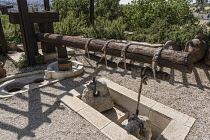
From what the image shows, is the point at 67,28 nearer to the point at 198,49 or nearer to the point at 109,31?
the point at 109,31

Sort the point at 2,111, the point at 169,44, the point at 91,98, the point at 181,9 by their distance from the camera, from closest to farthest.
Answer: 1. the point at 2,111
2. the point at 91,98
3. the point at 169,44
4. the point at 181,9

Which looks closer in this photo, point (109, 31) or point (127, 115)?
point (127, 115)

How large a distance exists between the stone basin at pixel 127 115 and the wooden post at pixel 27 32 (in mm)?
3482

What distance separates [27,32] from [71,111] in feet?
15.0

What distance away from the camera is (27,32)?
21.5ft

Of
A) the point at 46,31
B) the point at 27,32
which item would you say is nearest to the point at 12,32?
the point at 46,31

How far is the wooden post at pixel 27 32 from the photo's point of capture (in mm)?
6184

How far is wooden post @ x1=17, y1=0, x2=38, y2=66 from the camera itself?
6.18 m

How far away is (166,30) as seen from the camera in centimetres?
945

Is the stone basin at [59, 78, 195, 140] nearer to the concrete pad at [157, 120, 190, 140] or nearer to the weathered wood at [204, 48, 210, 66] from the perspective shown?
the concrete pad at [157, 120, 190, 140]

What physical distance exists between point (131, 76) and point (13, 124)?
4.15 meters

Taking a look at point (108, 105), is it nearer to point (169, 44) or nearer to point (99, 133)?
point (99, 133)

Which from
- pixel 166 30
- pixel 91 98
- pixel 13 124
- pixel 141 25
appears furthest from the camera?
pixel 141 25

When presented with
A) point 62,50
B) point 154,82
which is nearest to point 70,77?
point 62,50
